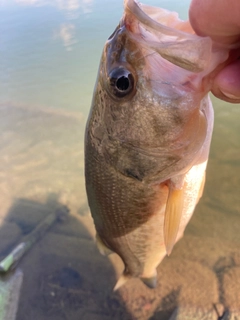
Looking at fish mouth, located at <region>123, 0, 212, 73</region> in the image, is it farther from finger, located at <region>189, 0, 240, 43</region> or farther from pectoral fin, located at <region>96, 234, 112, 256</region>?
pectoral fin, located at <region>96, 234, 112, 256</region>

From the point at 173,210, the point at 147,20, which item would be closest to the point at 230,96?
the point at 147,20

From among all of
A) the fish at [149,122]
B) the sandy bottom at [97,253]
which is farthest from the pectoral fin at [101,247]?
the sandy bottom at [97,253]

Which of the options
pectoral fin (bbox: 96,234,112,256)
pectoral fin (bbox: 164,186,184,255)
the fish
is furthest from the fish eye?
pectoral fin (bbox: 96,234,112,256)

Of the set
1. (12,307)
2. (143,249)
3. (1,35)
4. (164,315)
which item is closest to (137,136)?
(143,249)

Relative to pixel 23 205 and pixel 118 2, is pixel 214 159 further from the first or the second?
pixel 118 2

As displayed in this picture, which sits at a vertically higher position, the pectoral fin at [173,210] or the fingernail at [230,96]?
the fingernail at [230,96]

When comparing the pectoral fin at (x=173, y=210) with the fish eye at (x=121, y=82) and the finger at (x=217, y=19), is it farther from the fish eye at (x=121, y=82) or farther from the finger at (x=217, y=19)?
Answer: the finger at (x=217, y=19)
